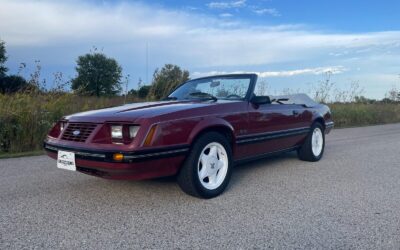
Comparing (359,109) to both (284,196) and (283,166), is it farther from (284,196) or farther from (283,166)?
(284,196)

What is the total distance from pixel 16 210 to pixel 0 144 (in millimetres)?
4227

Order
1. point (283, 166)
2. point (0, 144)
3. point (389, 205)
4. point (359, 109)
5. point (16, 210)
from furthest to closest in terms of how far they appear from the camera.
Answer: point (359, 109)
point (0, 144)
point (283, 166)
point (389, 205)
point (16, 210)

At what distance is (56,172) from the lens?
5.33 meters

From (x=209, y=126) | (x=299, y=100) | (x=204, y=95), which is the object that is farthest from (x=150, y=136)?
(x=299, y=100)

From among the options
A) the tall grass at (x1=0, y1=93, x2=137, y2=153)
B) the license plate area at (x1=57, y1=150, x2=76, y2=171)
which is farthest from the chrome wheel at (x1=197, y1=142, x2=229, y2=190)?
the tall grass at (x1=0, y1=93, x2=137, y2=153)

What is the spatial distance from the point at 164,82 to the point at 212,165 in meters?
7.52

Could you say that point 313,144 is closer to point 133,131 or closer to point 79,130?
point 133,131

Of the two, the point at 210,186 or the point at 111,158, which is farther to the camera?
the point at 210,186

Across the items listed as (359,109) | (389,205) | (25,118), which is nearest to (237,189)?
(389,205)

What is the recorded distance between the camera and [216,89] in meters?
5.16

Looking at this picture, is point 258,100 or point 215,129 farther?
point 258,100

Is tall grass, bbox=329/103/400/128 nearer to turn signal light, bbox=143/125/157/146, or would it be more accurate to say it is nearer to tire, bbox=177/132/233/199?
tire, bbox=177/132/233/199

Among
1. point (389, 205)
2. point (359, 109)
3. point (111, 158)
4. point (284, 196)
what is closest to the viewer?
point (111, 158)

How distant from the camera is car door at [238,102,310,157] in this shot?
15.4 feet
